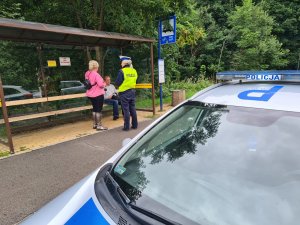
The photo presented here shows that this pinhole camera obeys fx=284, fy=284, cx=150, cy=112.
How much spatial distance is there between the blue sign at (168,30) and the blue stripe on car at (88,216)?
8026mm

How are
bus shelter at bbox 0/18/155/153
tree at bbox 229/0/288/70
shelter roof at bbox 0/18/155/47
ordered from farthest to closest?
tree at bbox 229/0/288/70 < bus shelter at bbox 0/18/155/153 < shelter roof at bbox 0/18/155/47

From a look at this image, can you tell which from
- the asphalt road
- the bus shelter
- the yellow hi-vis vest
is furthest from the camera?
the yellow hi-vis vest

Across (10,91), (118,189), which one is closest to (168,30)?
(10,91)

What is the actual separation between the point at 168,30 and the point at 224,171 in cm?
805

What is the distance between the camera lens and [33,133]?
7387 mm

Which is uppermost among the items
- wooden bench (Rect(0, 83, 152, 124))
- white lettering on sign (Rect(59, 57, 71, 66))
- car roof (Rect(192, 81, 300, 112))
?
white lettering on sign (Rect(59, 57, 71, 66))

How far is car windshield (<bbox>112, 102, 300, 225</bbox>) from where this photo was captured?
1.49 meters

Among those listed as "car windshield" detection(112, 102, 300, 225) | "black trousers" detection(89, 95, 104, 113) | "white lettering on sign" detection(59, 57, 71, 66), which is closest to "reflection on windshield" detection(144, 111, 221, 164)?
"car windshield" detection(112, 102, 300, 225)

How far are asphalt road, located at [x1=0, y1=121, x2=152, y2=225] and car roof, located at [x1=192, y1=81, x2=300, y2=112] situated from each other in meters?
2.73

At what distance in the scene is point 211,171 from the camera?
180cm

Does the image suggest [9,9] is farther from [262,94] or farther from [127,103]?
[262,94]

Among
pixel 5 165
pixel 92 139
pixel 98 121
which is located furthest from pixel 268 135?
pixel 98 121

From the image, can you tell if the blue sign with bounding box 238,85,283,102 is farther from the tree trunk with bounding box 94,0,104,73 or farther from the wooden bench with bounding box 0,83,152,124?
the tree trunk with bounding box 94,0,104,73

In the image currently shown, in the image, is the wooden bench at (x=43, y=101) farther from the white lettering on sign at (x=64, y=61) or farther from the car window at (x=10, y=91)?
the white lettering on sign at (x=64, y=61)
